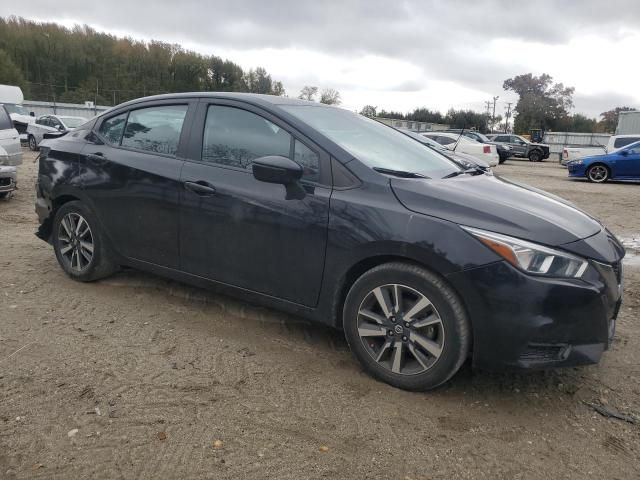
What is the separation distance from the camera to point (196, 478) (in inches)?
90.0

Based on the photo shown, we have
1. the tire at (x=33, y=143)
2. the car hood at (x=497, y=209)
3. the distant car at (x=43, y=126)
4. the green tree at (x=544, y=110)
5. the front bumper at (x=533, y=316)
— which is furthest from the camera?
the green tree at (x=544, y=110)

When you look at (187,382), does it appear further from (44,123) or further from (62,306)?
(44,123)

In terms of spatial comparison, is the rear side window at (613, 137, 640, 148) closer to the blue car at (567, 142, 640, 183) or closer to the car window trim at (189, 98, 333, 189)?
the blue car at (567, 142, 640, 183)

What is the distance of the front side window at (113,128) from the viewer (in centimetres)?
441

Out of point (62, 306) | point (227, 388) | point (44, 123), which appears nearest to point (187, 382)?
point (227, 388)

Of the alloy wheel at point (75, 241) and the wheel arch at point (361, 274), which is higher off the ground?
the wheel arch at point (361, 274)

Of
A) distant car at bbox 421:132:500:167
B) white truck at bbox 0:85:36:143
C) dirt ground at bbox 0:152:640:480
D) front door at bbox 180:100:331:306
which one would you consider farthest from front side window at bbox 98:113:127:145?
distant car at bbox 421:132:500:167

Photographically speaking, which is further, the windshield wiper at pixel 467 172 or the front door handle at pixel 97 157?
the front door handle at pixel 97 157

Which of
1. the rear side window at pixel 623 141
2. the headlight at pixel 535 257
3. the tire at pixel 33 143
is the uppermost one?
the rear side window at pixel 623 141

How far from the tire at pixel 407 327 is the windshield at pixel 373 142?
30.7 inches

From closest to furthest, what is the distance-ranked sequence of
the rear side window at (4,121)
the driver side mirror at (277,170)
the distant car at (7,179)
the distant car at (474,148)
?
the driver side mirror at (277,170) → the distant car at (7,179) → the rear side window at (4,121) → the distant car at (474,148)

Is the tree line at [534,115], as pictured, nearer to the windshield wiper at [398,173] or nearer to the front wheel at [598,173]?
the front wheel at [598,173]

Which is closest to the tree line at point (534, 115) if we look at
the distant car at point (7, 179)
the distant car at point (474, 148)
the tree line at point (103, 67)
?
the tree line at point (103, 67)

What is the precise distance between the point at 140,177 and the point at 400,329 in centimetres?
232
